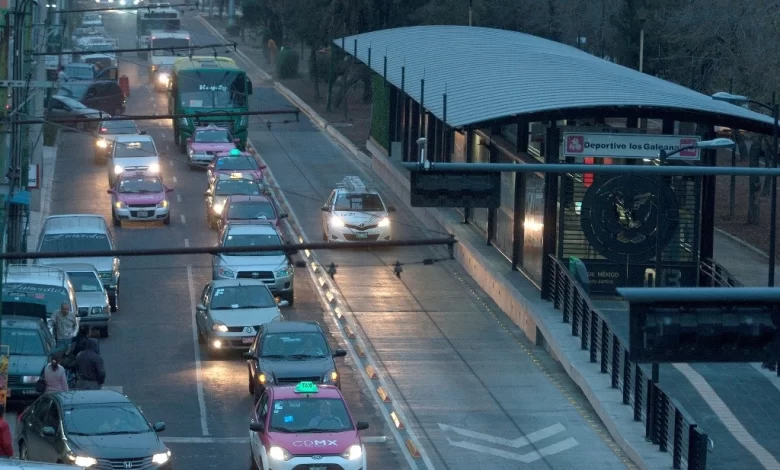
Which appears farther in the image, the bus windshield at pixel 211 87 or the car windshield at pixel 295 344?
the bus windshield at pixel 211 87

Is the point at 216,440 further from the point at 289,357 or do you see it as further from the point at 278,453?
the point at 278,453

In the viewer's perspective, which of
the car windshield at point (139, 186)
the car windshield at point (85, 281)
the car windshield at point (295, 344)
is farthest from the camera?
the car windshield at point (139, 186)

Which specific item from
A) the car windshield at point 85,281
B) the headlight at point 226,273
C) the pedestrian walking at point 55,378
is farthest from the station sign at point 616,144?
the pedestrian walking at point 55,378

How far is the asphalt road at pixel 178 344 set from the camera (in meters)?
21.1

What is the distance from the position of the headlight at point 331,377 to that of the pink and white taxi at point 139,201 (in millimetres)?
16350

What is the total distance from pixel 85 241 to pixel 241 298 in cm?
570

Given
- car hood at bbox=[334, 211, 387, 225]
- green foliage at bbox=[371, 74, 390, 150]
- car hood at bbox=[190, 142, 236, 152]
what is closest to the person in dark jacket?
car hood at bbox=[334, 211, 387, 225]

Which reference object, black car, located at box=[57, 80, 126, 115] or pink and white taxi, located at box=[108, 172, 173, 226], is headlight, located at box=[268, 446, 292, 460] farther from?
black car, located at box=[57, 80, 126, 115]

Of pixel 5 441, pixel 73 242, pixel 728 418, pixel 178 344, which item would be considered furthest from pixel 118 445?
pixel 73 242

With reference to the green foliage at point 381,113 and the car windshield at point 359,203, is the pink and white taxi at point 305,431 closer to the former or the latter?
the car windshield at point 359,203

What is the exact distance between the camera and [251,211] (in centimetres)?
3556

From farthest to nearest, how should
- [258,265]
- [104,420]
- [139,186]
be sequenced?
[139,186], [258,265], [104,420]

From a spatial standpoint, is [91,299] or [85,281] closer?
[91,299]

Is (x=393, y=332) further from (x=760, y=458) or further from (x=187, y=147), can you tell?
(x=187, y=147)
